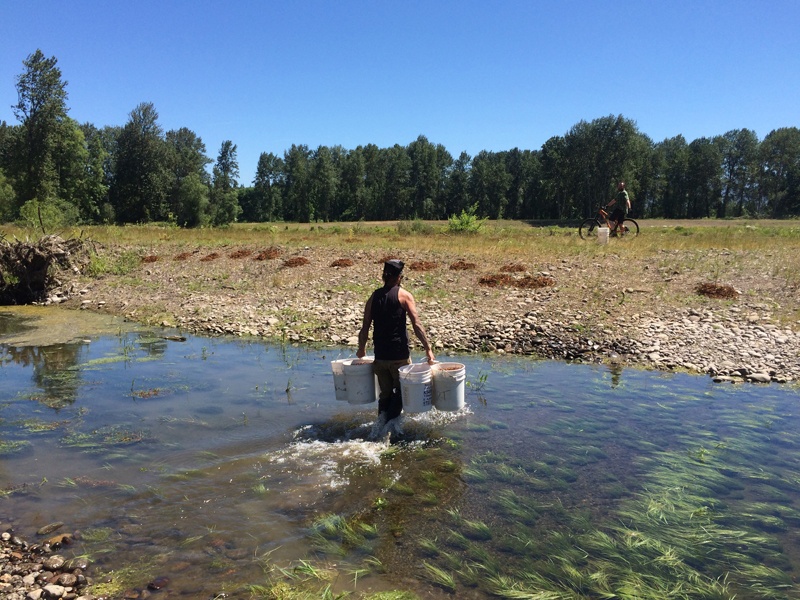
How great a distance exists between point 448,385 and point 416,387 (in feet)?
1.49

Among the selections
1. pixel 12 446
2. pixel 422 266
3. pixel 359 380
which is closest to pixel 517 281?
pixel 422 266

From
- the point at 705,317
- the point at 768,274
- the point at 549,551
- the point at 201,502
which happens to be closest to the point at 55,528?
the point at 201,502

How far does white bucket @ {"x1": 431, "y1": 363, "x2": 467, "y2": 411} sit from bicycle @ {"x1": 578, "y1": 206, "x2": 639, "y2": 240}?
1860cm

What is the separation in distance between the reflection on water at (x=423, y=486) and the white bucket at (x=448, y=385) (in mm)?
707

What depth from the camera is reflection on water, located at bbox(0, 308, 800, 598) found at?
4.73 meters

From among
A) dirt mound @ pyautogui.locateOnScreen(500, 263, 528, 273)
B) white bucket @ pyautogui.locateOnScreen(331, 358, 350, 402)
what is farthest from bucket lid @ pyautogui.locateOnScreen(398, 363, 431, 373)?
dirt mound @ pyautogui.locateOnScreen(500, 263, 528, 273)

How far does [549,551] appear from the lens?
5.02 metres

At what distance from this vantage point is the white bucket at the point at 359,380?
25.1 ft

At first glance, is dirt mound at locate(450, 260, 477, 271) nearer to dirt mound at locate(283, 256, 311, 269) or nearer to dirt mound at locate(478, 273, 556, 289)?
dirt mound at locate(478, 273, 556, 289)

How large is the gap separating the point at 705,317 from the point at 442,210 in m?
110

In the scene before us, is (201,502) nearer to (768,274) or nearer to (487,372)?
(487,372)

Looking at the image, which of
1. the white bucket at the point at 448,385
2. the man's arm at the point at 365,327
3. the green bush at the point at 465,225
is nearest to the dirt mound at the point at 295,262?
the green bush at the point at 465,225

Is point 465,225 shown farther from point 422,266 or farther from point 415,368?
point 415,368

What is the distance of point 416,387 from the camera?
7.21 m
